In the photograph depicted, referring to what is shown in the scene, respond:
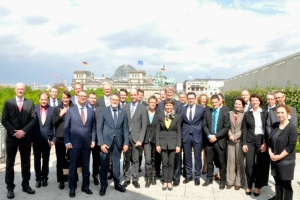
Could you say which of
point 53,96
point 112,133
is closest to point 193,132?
point 112,133

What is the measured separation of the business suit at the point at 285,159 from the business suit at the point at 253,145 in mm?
872

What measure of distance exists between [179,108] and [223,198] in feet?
7.25

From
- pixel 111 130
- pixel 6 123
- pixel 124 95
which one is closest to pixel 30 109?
pixel 6 123

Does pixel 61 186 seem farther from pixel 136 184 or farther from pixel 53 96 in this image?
pixel 53 96

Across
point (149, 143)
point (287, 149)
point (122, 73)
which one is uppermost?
point (122, 73)

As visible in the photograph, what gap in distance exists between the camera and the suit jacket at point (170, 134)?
591 cm

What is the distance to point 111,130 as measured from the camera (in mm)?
5766

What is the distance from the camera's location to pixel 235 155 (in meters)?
6.04

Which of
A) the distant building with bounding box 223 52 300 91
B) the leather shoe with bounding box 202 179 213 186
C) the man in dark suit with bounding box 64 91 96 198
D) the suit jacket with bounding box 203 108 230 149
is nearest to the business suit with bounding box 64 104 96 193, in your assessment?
the man in dark suit with bounding box 64 91 96 198

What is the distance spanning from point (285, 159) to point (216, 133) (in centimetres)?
167

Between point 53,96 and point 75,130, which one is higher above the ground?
point 53,96

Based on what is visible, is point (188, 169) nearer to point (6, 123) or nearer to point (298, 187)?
point (298, 187)

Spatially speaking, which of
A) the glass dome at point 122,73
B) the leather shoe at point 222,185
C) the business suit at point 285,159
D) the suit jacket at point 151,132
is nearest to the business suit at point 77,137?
the suit jacket at point 151,132

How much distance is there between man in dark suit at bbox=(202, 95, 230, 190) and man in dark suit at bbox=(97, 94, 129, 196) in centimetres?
177
